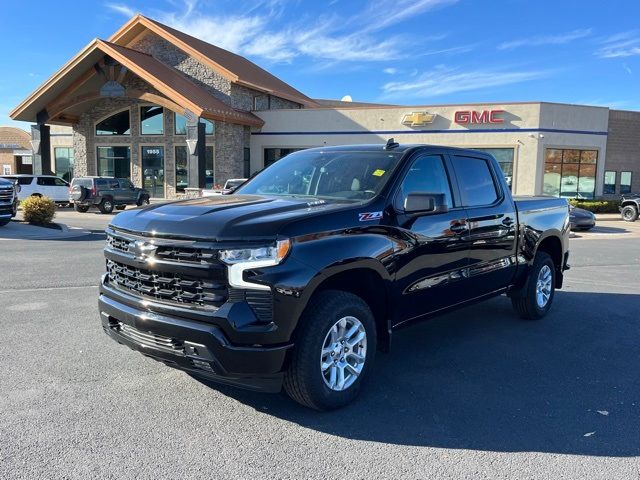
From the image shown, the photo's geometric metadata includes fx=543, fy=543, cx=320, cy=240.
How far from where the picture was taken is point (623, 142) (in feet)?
96.3

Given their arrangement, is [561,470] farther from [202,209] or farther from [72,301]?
[72,301]

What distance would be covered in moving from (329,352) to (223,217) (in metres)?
1.18

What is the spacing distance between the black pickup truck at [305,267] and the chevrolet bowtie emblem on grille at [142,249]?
0.03 ft

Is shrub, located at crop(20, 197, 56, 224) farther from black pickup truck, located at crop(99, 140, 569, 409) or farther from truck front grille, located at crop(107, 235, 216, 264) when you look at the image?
truck front grille, located at crop(107, 235, 216, 264)

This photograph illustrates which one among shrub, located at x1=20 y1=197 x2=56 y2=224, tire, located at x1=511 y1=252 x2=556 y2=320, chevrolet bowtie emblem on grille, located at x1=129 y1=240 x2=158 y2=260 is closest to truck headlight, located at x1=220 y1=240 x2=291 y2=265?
chevrolet bowtie emblem on grille, located at x1=129 y1=240 x2=158 y2=260

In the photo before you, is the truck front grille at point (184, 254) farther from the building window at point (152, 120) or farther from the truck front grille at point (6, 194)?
the building window at point (152, 120)

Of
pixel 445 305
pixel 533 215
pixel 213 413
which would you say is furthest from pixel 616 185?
pixel 213 413

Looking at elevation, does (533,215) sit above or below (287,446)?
above

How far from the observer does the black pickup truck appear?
3.40m

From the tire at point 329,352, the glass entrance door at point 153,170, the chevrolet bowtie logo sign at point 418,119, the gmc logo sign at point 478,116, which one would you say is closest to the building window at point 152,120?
the glass entrance door at point 153,170

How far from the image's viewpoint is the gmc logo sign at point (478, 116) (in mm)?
27297

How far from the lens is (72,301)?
278 inches

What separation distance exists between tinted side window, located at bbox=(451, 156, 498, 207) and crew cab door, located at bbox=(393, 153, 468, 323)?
0.18m

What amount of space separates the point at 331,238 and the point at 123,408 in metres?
1.91
